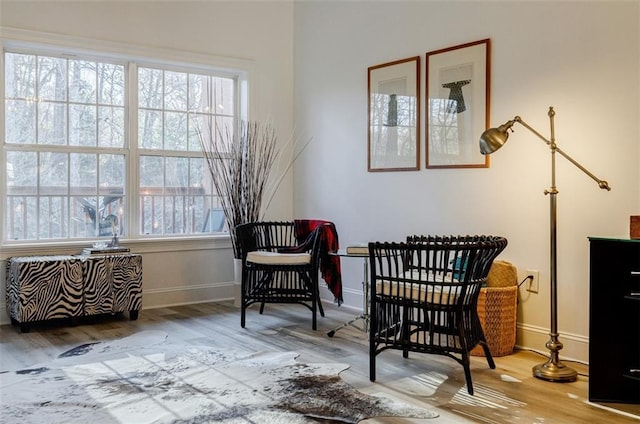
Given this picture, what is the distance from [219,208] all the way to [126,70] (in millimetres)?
1417

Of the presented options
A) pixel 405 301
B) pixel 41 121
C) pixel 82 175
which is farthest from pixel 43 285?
pixel 405 301

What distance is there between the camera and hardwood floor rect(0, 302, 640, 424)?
271 centimetres

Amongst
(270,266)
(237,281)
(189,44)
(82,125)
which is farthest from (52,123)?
(270,266)

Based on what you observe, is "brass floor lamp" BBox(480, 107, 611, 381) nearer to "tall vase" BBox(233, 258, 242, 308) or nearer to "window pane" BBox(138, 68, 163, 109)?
"tall vase" BBox(233, 258, 242, 308)

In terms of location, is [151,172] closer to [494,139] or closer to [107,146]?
[107,146]

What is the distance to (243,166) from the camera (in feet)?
17.1

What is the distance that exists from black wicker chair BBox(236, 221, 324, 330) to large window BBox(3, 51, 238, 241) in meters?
0.89

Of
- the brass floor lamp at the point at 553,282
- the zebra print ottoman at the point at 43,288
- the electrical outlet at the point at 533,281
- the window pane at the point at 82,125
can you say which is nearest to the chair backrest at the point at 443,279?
the brass floor lamp at the point at 553,282

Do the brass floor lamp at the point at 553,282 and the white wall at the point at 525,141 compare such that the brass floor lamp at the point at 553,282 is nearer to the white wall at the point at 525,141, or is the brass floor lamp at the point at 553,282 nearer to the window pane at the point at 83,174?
the white wall at the point at 525,141

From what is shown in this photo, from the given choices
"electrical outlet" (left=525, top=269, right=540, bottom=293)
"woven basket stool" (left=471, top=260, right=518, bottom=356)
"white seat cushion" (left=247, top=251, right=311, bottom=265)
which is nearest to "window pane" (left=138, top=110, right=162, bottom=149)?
"white seat cushion" (left=247, top=251, right=311, bottom=265)

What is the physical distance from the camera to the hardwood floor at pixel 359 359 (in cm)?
271

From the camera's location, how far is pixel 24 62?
455 centimetres

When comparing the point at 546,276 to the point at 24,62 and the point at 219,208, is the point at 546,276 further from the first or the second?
the point at 24,62

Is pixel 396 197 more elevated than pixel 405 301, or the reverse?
pixel 396 197
